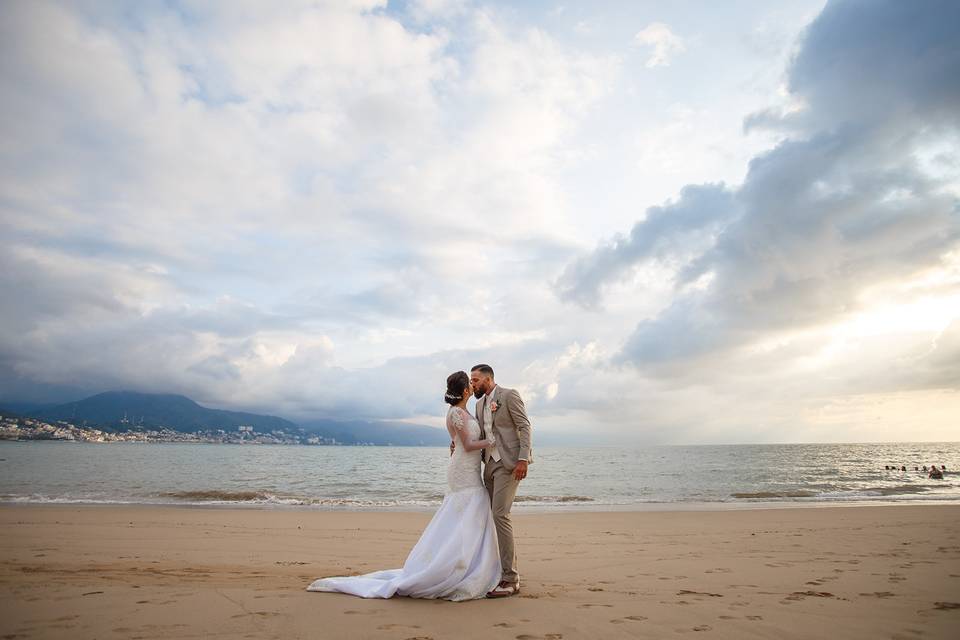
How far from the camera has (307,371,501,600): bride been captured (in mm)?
5770

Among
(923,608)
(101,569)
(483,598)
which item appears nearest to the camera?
(923,608)

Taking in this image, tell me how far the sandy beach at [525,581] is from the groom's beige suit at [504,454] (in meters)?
0.67

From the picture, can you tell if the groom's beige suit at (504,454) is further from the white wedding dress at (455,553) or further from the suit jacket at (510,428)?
the white wedding dress at (455,553)

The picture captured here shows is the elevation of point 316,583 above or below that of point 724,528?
above

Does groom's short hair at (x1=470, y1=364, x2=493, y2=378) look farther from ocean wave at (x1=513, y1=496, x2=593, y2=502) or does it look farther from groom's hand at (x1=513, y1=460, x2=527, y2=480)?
ocean wave at (x1=513, y1=496, x2=593, y2=502)

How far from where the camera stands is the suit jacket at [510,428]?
624 cm

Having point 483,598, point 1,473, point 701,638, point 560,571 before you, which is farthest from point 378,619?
point 1,473

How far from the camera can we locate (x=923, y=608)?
5371 mm

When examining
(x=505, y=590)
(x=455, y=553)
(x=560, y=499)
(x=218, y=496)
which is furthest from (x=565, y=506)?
(x=455, y=553)

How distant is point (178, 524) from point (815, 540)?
15.4 meters

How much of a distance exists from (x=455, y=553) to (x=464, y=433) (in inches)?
53.6

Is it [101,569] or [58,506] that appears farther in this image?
[58,506]

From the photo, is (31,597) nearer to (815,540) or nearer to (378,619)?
(378,619)

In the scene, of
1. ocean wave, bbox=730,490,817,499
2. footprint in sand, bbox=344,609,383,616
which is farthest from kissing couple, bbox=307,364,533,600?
ocean wave, bbox=730,490,817,499
